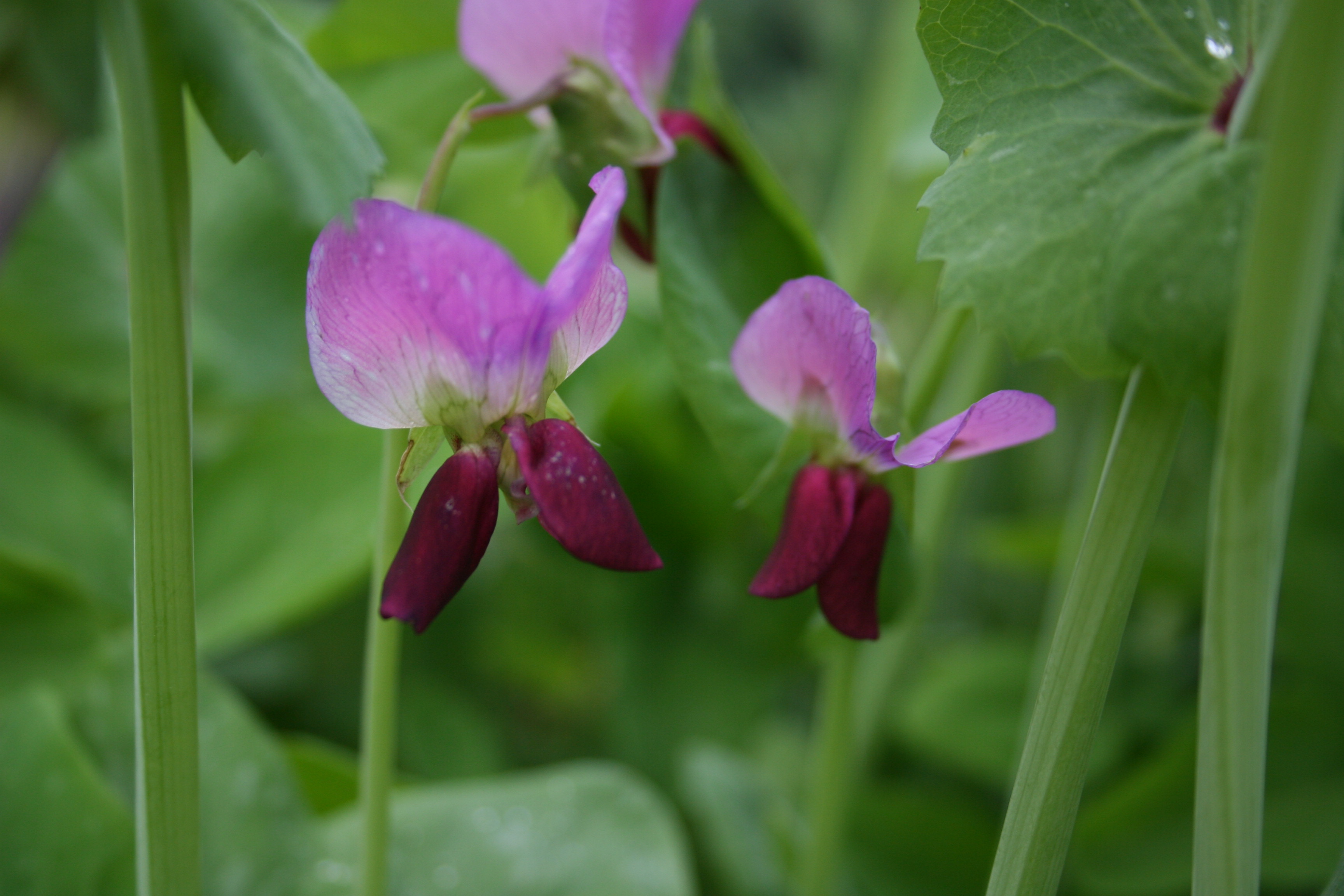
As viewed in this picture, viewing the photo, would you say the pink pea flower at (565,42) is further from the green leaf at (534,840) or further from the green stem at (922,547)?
the green leaf at (534,840)

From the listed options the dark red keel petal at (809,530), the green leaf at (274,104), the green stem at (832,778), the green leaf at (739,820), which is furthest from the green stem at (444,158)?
the green leaf at (739,820)

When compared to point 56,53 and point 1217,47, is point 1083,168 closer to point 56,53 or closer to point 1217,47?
point 1217,47

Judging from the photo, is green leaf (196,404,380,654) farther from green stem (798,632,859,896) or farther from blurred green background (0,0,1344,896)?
green stem (798,632,859,896)

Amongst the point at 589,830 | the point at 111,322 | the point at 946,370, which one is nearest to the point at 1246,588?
the point at 946,370

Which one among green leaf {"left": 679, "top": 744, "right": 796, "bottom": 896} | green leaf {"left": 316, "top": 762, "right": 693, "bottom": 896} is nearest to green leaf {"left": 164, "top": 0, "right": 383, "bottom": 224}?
green leaf {"left": 316, "top": 762, "right": 693, "bottom": 896}

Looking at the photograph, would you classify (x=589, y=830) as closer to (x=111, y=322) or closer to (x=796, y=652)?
(x=796, y=652)

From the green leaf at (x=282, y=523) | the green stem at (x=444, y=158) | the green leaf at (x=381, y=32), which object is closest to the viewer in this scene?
the green stem at (x=444, y=158)

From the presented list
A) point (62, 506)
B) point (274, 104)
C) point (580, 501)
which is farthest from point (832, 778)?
point (62, 506)
